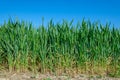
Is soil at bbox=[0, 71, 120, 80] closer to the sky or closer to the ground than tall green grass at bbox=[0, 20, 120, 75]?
closer to the ground

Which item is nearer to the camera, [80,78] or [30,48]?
[80,78]

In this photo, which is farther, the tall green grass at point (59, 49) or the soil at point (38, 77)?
the tall green grass at point (59, 49)

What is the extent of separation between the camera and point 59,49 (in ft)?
37.7

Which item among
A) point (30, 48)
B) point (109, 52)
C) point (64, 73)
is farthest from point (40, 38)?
point (109, 52)

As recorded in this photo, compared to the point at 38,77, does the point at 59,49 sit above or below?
above

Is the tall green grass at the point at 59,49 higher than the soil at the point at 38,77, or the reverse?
the tall green grass at the point at 59,49

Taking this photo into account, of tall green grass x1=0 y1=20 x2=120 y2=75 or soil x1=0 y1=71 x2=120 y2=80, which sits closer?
soil x1=0 y1=71 x2=120 y2=80

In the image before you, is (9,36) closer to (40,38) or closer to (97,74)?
(40,38)

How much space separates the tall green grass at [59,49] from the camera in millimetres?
11398

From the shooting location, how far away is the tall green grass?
11.4 metres

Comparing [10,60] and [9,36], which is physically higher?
[9,36]

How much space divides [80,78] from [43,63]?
1.19 meters

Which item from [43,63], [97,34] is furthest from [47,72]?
[97,34]

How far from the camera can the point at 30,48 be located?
11.6 m
